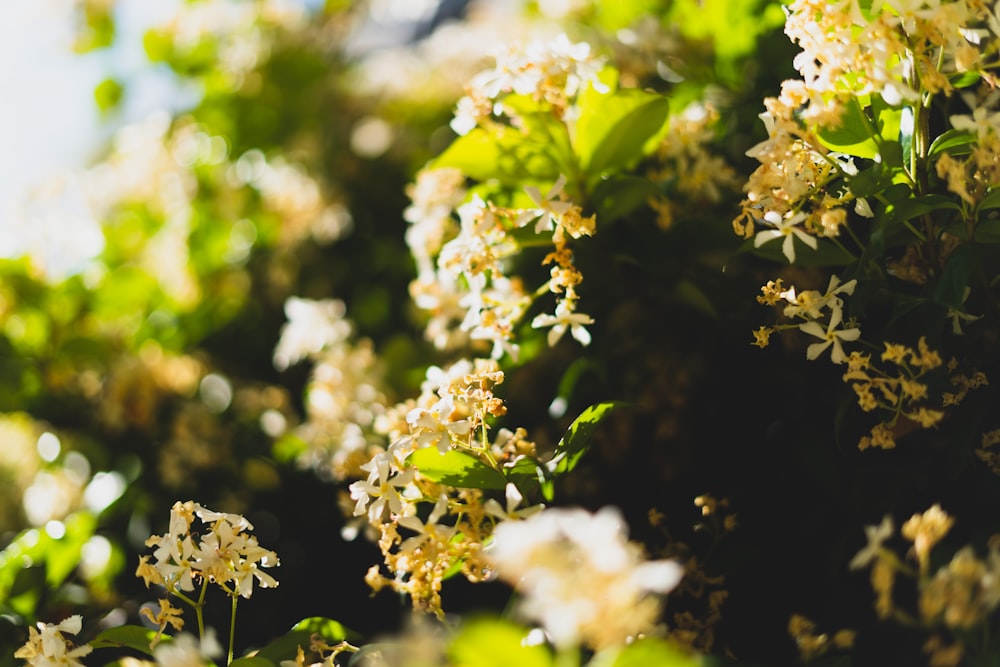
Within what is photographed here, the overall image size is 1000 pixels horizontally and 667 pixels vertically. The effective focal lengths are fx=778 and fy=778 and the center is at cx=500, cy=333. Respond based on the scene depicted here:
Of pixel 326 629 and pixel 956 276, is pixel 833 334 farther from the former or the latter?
pixel 326 629

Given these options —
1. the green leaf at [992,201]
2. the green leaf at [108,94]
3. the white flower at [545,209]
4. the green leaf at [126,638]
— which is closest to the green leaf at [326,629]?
the green leaf at [126,638]

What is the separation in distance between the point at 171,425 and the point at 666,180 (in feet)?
3.08

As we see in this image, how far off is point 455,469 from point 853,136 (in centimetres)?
41

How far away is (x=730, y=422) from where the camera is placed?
31.6 inches

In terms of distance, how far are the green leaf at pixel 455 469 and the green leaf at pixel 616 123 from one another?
0.34 metres

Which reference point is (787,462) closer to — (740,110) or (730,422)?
(730,422)

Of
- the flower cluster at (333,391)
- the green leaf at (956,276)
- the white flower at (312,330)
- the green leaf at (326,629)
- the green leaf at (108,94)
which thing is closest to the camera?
the green leaf at (956,276)

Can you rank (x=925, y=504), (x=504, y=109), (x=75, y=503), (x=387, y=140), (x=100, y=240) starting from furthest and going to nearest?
(x=387, y=140), (x=100, y=240), (x=75, y=503), (x=504, y=109), (x=925, y=504)

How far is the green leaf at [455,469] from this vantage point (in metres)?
0.61

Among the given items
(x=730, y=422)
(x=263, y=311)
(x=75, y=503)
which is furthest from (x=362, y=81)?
(x=730, y=422)

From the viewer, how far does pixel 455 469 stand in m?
0.62

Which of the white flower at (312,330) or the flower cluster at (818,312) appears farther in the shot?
the white flower at (312,330)

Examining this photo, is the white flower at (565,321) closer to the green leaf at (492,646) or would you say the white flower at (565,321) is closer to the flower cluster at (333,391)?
the flower cluster at (333,391)

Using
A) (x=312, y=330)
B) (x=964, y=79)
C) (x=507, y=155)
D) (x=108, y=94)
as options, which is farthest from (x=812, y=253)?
(x=108, y=94)
